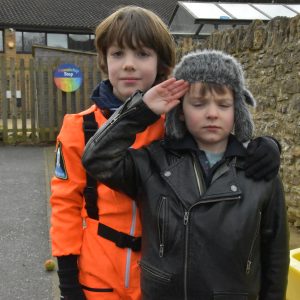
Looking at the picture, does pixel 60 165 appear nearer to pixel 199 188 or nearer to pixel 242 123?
pixel 199 188

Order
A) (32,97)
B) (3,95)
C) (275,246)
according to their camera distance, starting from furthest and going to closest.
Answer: (32,97), (3,95), (275,246)

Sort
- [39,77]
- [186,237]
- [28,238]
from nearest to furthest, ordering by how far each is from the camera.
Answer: [186,237], [28,238], [39,77]

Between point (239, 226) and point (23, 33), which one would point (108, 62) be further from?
point (23, 33)

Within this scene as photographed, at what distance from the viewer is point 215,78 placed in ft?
5.38

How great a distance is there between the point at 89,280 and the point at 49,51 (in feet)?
35.0

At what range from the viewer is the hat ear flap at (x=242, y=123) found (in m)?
1.71

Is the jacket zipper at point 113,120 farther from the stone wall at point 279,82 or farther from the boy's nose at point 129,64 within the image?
the stone wall at point 279,82

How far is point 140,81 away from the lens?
1.76 m

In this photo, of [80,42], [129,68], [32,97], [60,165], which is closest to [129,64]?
[129,68]

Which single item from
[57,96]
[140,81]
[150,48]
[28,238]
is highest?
[150,48]

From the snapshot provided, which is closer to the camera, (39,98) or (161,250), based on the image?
(161,250)

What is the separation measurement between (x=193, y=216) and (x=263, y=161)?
309 mm

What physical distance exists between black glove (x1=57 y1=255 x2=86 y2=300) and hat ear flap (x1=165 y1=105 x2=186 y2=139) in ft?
1.92

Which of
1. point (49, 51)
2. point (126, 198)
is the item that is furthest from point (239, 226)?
point (49, 51)
